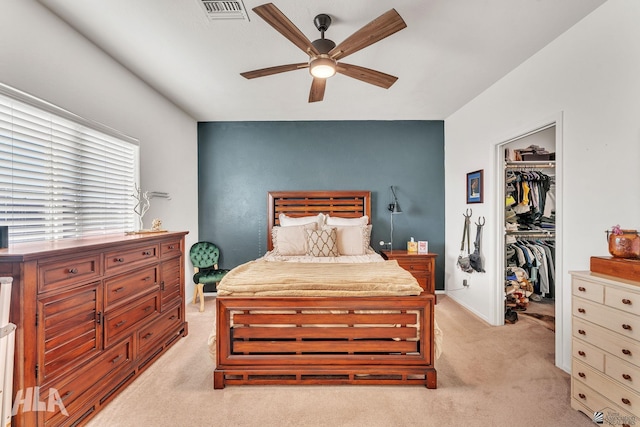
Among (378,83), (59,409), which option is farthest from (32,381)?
(378,83)

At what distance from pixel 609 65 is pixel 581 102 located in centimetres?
26

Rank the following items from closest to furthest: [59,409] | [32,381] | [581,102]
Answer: [32,381] → [59,409] → [581,102]

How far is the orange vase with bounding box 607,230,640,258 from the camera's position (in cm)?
157

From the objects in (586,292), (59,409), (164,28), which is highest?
(164,28)

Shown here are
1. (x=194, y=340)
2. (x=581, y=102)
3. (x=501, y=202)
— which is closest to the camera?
(x=581, y=102)

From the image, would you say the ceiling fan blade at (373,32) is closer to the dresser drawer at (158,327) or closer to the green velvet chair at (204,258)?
the dresser drawer at (158,327)

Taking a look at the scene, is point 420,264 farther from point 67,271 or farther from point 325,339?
point 67,271

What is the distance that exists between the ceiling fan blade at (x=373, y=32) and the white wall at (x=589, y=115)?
1.44m

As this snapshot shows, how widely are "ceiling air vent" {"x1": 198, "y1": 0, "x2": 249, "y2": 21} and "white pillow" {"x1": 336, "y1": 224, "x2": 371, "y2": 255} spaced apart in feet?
7.78

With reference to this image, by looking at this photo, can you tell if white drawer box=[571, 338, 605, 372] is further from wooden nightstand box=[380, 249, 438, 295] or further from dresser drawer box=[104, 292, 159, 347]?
dresser drawer box=[104, 292, 159, 347]

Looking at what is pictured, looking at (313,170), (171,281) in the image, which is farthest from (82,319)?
(313,170)

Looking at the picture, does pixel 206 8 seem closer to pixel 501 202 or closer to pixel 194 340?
pixel 194 340

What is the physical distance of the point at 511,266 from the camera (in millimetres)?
3748

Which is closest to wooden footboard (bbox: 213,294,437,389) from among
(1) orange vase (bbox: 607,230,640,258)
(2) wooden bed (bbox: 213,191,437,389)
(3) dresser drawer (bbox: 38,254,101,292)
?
(2) wooden bed (bbox: 213,191,437,389)
